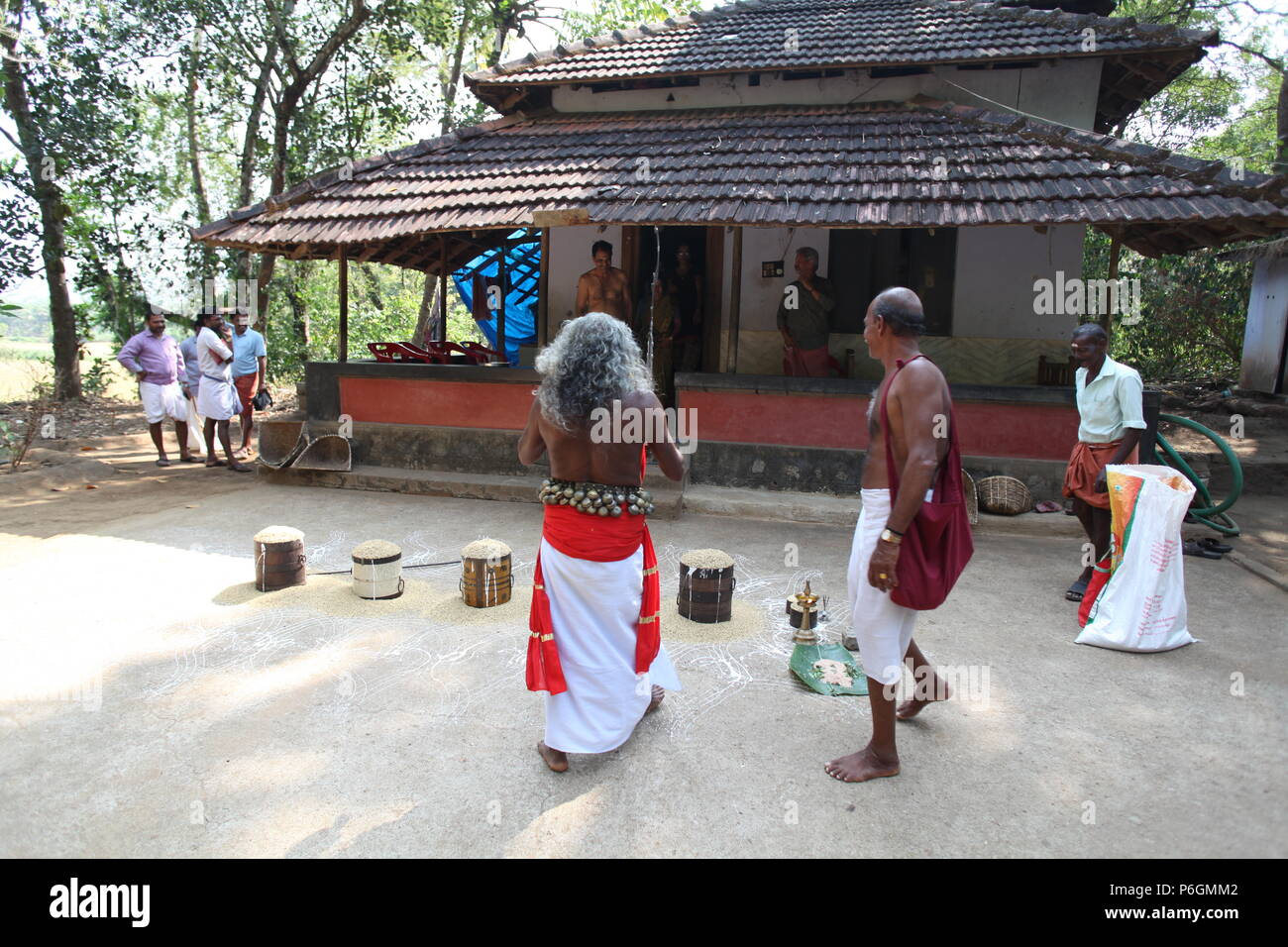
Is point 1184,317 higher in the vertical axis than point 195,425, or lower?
higher

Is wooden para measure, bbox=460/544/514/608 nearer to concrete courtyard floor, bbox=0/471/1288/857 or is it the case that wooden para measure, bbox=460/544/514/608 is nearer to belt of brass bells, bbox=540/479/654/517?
concrete courtyard floor, bbox=0/471/1288/857

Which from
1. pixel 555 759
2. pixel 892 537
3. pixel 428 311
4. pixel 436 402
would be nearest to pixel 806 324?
pixel 436 402

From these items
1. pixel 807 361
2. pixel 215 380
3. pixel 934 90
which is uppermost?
pixel 934 90

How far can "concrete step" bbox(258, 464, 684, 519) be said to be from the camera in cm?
761

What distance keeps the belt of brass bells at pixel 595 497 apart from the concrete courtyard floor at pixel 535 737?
3.26 ft

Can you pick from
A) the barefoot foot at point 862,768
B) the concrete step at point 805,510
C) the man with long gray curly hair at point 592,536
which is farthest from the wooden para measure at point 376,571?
the concrete step at point 805,510

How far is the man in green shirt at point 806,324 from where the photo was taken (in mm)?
7957

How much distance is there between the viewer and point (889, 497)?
111 inches

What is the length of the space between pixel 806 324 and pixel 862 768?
579 centimetres

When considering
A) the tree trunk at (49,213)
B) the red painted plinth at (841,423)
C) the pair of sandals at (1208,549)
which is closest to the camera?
the pair of sandals at (1208,549)

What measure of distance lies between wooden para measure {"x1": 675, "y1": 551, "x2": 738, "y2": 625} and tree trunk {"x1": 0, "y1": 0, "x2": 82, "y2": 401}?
1234cm

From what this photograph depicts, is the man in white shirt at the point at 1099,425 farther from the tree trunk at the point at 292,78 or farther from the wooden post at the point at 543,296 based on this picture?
the tree trunk at the point at 292,78

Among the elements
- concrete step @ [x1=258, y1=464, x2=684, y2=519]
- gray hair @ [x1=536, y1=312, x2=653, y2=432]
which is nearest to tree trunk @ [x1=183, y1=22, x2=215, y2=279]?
concrete step @ [x1=258, y1=464, x2=684, y2=519]

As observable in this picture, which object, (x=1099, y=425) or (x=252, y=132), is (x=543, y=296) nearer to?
(x=1099, y=425)
